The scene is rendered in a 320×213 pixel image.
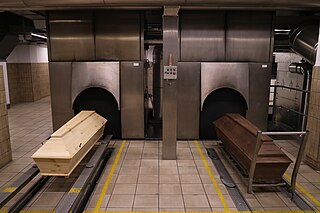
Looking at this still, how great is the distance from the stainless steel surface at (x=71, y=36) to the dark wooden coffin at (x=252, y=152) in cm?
353

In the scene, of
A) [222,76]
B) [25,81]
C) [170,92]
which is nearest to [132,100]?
[170,92]

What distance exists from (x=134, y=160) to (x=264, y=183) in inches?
88.6

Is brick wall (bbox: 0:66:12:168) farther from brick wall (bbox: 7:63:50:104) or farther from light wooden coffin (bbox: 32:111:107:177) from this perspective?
brick wall (bbox: 7:63:50:104)

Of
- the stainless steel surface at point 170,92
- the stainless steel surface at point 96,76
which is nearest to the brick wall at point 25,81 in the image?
the stainless steel surface at point 96,76

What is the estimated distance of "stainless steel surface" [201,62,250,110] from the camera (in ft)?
17.8

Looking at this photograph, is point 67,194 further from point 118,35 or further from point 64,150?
point 118,35

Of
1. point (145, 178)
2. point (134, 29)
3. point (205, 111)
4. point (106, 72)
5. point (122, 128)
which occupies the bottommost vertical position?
point (145, 178)

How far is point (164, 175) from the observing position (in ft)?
13.1

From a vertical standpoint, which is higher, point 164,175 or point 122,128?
point 122,128

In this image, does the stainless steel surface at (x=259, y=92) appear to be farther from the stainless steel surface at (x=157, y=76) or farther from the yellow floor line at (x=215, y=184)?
the stainless steel surface at (x=157, y=76)

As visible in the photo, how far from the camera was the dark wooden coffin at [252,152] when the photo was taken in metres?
3.20

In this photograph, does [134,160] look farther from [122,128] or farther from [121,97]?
[121,97]

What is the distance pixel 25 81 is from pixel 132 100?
7.15m

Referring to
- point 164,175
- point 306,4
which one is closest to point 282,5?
point 306,4
